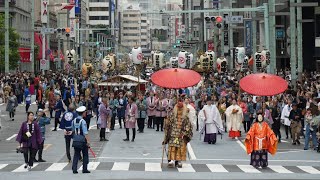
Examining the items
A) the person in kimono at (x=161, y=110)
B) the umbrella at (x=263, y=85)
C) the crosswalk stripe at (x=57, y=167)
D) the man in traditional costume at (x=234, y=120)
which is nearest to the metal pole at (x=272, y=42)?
the person in kimono at (x=161, y=110)

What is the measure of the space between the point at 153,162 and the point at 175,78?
2.35 metres

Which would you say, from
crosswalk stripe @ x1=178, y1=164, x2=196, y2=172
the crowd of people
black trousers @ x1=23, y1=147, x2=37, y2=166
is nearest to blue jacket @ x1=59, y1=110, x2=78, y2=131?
the crowd of people

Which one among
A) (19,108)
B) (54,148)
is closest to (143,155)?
(54,148)

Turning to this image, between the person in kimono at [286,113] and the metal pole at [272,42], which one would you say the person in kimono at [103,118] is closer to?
the person in kimono at [286,113]

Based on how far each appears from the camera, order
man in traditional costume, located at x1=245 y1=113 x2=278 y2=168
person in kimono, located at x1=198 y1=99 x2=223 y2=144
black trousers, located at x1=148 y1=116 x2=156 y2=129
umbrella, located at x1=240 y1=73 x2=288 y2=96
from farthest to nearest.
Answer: black trousers, located at x1=148 y1=116 x2=156 y2=129 → person in kimono, located at x1=198 y1=99 x2=223 y2=144 → umbrella, located at x1=240 y1=73 x2=288 y2=96 → man in traditional costume, located at x1=245 y1=113 x2=278 y2=168

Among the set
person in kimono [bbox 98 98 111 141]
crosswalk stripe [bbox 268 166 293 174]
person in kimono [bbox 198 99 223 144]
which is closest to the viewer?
crosswalk stripe [bbox 268 166 293 174]

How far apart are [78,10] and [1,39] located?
87.9 meters

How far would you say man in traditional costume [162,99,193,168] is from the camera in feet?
62.8

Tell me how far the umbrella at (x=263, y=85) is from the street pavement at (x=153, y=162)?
1813 millimetres

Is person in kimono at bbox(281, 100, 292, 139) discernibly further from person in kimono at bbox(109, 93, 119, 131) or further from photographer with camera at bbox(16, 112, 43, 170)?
photographer with camera at bbox(16, 112, 43, 170)

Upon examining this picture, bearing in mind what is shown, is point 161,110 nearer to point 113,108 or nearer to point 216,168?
point 113,108

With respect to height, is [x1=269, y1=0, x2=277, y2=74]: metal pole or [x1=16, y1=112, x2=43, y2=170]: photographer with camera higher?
[x1=269, y1=0, x2=277, y2=74]: metal pole

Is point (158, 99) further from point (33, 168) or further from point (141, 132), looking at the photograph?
point (33, 168)

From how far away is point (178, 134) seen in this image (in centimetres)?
1927
